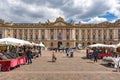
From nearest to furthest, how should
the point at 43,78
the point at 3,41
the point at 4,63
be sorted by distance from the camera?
the point at 43,78 → the point at 4,63 → the point at 3,41

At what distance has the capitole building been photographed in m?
102

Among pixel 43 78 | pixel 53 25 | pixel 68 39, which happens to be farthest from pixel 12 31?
pixel 43 78

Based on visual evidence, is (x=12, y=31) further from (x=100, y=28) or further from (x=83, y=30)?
(x=100, y=28)

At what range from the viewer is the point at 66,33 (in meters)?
104

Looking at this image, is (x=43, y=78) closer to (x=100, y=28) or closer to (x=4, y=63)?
(x=4, y=63)

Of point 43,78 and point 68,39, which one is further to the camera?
point 68,39

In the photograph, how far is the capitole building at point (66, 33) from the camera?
336 feet

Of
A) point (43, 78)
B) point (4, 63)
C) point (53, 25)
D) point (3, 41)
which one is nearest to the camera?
point (43, 78)

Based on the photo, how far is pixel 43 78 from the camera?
13250 millimetres

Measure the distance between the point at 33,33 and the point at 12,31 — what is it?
8.88 m

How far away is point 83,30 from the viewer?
10356cm

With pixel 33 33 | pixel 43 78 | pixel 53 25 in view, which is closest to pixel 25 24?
pixel 33 33

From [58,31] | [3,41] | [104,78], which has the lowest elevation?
[104,78]

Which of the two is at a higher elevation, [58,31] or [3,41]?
[58,31]
